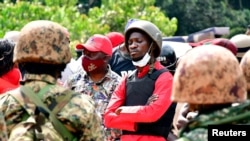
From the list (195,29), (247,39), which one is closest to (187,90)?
(247,39)

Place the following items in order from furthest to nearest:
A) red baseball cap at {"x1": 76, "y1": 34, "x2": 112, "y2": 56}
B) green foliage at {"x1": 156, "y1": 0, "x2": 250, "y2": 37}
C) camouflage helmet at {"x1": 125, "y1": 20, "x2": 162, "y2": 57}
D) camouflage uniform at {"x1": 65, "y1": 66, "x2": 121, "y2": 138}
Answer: green foliage at {"x1": 156, "y1": 0, "x2": 250, "y2": 37}
red baseball cap at {"x1": 76, "y1": 34, "x2": 112, "y2": 56}
camouflage uniform at {"x1": 65, "y1": 66, "x2": 121, "y2": 138}
camouflage helmet at {"x1": 125, "y1": 20, "x2": 162, "y2": 57}

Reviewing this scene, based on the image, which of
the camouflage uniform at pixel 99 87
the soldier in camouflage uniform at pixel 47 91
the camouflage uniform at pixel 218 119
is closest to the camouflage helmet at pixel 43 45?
the soldier in camouflage uniform at pixel 47 91

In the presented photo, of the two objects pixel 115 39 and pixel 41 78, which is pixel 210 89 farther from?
pixel 115 39

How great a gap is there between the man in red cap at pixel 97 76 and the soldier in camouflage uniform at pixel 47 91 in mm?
2514

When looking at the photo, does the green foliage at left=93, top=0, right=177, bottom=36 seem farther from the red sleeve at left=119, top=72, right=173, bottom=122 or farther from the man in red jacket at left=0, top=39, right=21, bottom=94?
the red sleeve at left=119, top=72, right=173, bottom=122

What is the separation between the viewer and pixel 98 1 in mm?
52156

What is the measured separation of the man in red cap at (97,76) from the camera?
8953 millimetres

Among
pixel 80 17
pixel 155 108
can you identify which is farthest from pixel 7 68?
pixel 80 17

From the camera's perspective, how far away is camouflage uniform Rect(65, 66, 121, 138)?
29.2 ft

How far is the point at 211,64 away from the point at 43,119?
142 cm

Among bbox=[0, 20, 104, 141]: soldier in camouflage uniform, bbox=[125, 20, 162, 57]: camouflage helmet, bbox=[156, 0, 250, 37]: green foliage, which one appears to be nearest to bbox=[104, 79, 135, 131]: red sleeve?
bbox=[125, 20, 162, 57]: camouflage helmet

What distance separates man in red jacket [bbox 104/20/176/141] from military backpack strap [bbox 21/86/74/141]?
1854 mm

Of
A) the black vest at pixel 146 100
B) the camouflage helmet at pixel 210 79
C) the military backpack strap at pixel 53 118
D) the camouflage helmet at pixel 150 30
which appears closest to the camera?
the camouflage helmet at pixel 210 79

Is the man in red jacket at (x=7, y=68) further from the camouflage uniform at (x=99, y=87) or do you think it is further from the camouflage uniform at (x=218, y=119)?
the camouflage uniform at (x=218, y=119)
